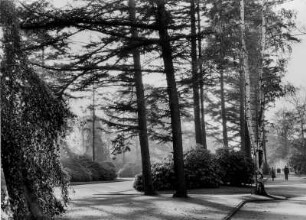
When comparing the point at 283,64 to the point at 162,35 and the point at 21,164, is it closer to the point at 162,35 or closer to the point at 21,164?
the point at 162,35

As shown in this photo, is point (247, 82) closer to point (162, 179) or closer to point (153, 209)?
point (162, 179)

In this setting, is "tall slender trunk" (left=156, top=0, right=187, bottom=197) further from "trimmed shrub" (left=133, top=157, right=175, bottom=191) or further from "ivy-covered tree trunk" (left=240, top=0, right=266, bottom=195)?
"trimmed shrub" (left=133, top=157, right=175, bottom=191)

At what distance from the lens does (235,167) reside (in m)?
25.9

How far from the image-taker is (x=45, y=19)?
14273 mm

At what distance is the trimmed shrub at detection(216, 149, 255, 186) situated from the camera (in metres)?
25.9

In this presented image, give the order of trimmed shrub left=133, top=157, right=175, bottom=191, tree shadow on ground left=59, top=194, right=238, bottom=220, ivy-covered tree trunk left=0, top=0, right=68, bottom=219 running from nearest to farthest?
ivy-covered tree trunk left=0, top=0, right=68, bottom=219 < tree shadow on ground left=59, top=194, right=238, bottom=220 < trimmed shrub left=133, top=157, right=175, bottom=191

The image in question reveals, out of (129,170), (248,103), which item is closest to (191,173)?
(248,103)

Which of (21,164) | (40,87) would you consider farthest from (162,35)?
(21,164)

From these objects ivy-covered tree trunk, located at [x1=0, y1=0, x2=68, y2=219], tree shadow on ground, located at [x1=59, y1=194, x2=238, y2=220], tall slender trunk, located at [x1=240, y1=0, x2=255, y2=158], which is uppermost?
tall slender trunk, located at [x1=240, y1=0, x2=255, y2=158]

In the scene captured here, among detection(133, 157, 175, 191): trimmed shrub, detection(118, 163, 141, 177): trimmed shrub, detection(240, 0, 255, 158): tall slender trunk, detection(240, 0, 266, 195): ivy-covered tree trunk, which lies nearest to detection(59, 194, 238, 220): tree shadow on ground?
detection(240, 0, 266, 195): ivy-covered tree trunk

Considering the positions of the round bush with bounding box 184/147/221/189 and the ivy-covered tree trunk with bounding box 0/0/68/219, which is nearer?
the ivy-covered tree trunk with bounding box 0/0/68/219

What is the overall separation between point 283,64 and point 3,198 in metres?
16.8

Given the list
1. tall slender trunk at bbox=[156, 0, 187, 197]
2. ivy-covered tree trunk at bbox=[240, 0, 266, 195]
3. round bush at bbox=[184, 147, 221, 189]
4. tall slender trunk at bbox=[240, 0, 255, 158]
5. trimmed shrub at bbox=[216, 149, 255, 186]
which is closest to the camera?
tall slender trunk at bbox=[156, 0, 187, 197]

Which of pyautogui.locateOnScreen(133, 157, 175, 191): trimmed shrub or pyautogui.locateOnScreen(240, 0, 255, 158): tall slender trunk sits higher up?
pyautogui.locateOnScreen(240, 0, 255, 158): tall slender trunk
